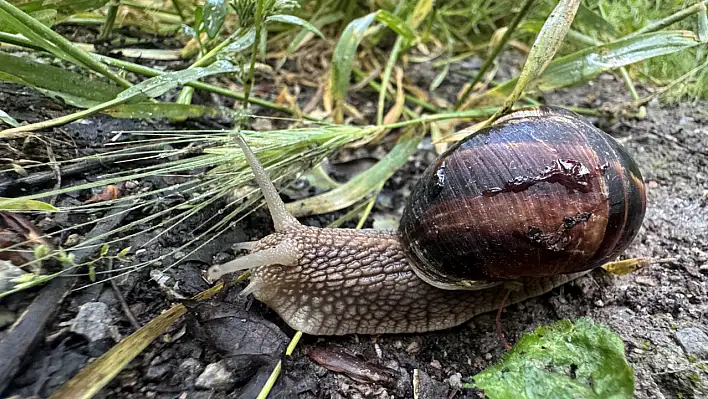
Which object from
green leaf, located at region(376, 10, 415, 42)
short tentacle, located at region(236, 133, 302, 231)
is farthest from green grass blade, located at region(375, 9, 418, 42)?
short tentacle, located at region(236, 133, 302, 231)

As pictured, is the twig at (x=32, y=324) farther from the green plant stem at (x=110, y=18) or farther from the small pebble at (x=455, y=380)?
the small pebble at (x=455, y=380)

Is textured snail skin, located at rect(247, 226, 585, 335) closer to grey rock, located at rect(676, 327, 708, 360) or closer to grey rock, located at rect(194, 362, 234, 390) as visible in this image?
grey rock, located at rect(194, 362, 234, 390)

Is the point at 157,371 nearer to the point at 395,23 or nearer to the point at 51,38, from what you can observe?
the point at 51,38

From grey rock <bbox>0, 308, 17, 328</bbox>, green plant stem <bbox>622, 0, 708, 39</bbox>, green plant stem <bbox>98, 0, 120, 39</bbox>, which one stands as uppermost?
green plant stem <bbox>98, 0, 120, 39</bbox>

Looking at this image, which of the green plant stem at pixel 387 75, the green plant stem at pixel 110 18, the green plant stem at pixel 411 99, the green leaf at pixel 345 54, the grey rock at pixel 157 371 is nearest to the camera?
the grey rock at pixel 157 371

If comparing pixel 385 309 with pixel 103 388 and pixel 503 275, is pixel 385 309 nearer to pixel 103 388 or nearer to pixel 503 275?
pixel 503 275

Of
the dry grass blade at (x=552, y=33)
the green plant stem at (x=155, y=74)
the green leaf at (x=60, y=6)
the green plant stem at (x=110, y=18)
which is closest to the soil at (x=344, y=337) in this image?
the green plant stem at (x=155, y=74)
